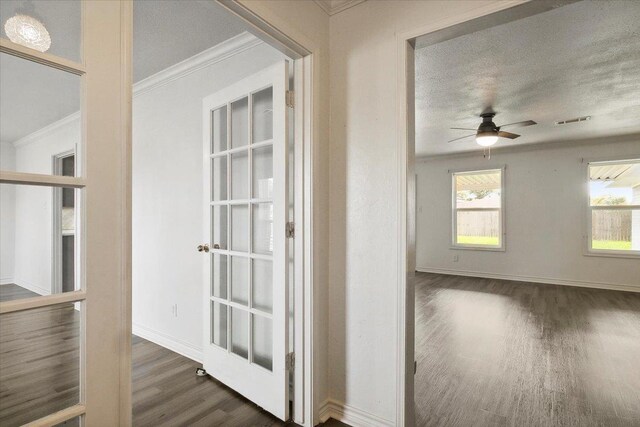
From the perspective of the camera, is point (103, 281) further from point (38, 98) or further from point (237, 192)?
point (237, 192)

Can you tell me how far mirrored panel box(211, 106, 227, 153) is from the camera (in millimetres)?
2412

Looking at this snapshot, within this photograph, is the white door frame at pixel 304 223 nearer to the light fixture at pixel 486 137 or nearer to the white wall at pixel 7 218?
the white wall at pixel 7 218

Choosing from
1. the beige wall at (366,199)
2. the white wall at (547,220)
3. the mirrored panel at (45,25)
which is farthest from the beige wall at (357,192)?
the white wall at (547,220)

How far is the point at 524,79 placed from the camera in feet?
10.4

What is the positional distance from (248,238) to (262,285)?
333 millimetres

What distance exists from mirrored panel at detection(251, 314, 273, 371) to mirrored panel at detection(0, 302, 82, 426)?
3.93 ft

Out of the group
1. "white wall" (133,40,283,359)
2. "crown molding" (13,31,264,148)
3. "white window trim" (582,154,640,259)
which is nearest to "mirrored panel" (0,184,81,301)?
"white wall" (133,40,283,359)

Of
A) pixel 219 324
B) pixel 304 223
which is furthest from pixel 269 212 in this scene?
pixel 219 324

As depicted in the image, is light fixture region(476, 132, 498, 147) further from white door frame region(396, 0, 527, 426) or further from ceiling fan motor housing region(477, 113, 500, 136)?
white door frame region(396, 0, 527, 426)

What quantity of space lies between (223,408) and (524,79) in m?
3.89

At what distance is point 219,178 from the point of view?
243 cm

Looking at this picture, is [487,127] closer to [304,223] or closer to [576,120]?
[576,120]

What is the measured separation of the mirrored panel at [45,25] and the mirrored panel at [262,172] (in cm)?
120

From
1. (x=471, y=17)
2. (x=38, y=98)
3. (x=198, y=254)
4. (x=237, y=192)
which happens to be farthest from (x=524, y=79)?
(x=38, y=98)
